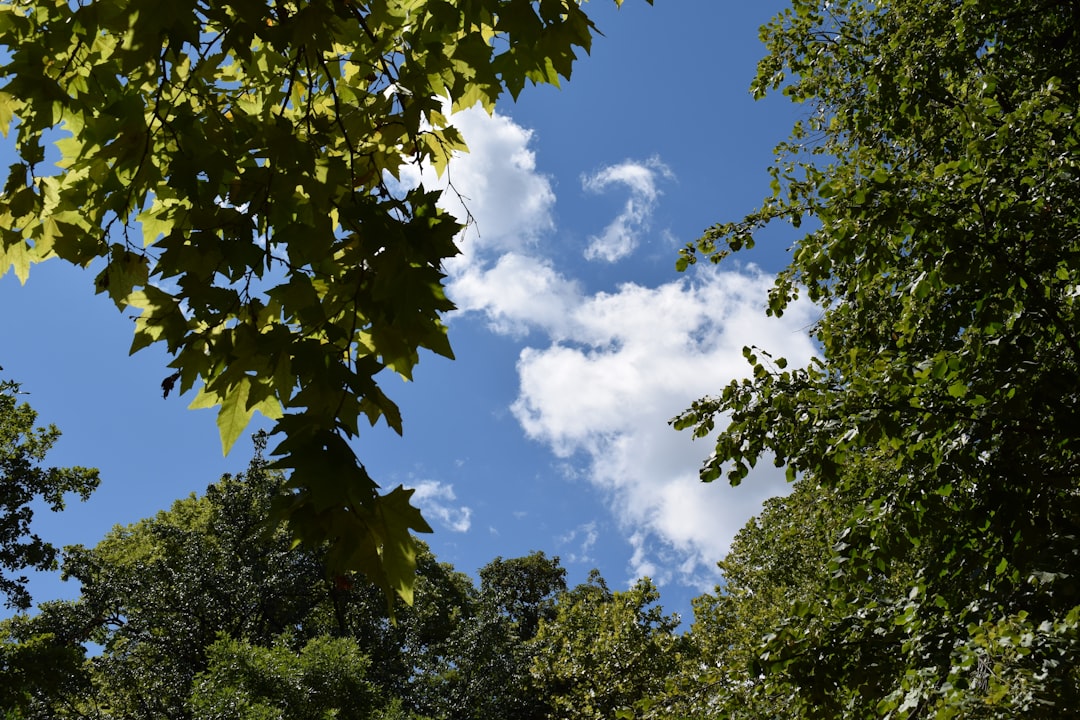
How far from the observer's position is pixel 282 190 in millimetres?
2219

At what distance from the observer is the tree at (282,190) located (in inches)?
71.1

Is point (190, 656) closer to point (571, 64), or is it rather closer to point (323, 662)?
point (323, 662)

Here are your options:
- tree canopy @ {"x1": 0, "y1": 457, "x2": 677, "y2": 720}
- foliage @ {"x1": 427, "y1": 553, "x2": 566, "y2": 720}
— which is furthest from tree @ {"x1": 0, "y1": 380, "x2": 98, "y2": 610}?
foliage @ {"x1": 427, "y1": 553, "x2": 566, "y2": 720}

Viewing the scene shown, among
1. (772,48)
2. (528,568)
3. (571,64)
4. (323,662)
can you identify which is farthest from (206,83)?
(528,568)

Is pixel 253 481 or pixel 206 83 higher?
pixel 253 481

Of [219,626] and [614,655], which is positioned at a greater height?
[219,626]

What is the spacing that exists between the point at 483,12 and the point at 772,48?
7.69 metres

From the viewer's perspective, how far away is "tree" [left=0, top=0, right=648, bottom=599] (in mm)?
1806

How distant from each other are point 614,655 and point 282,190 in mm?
15646

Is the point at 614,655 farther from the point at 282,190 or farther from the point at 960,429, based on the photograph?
the point at 282,190

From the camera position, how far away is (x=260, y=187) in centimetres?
222

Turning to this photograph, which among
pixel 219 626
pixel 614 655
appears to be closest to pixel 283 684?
pixel 614 655

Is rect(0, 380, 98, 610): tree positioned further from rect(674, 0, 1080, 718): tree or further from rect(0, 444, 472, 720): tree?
rect(674, 0, 1080, 718): tree

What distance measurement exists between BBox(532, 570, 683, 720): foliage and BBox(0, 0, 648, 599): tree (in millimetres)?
13637
